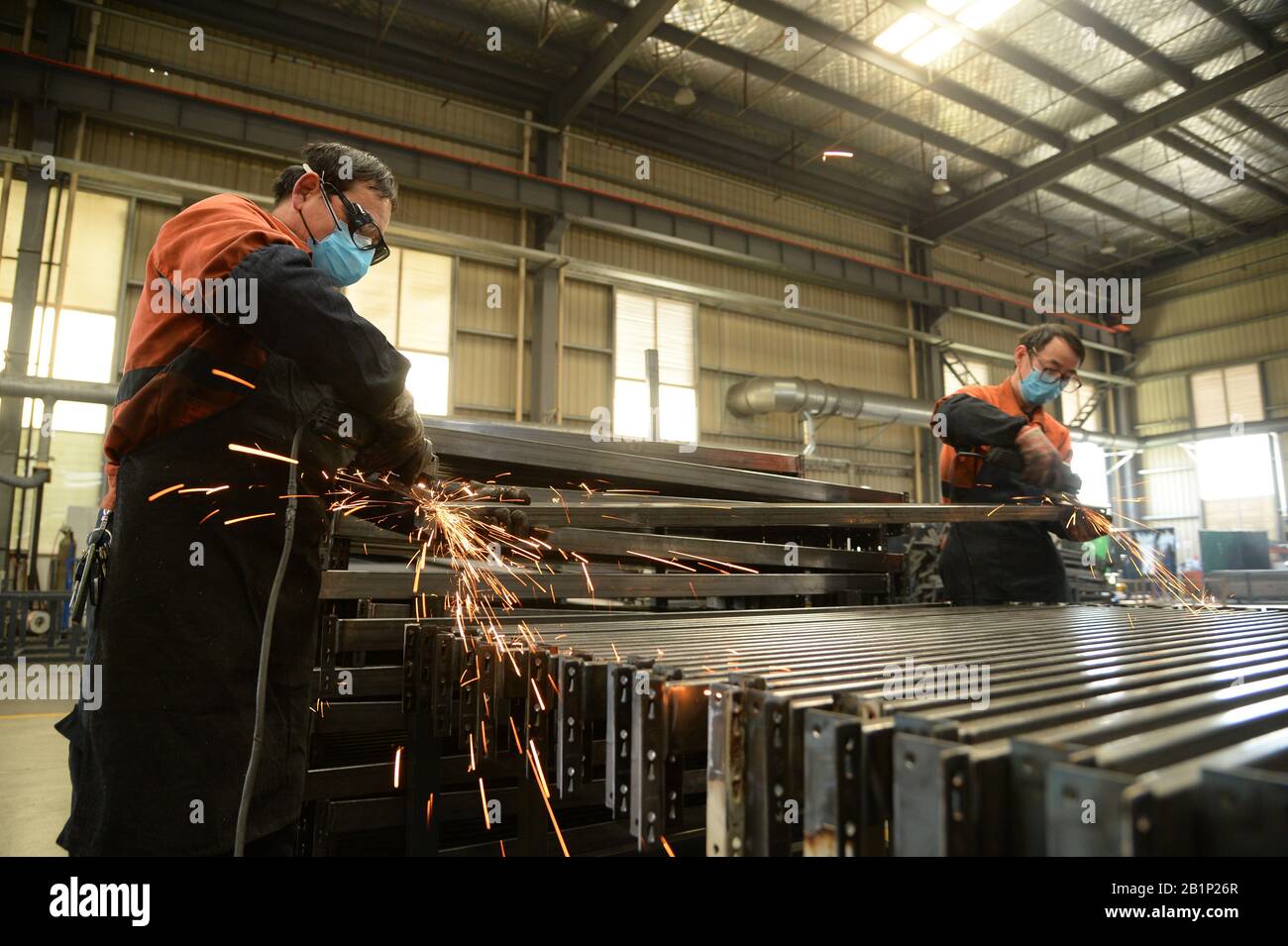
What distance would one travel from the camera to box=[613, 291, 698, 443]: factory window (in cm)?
1045

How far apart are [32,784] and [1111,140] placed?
13.6 meters

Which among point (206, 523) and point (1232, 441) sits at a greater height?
point (1232, 441)

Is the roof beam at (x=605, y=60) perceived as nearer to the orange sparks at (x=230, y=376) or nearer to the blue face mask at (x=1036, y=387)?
the blue face mask at (x=1036, y=387)

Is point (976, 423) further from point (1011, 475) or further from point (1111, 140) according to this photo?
point (1111, 140)

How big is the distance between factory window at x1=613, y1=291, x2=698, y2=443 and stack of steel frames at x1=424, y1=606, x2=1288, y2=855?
8.84m

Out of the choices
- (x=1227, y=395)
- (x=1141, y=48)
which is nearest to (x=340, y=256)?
(x=1141, y=48)

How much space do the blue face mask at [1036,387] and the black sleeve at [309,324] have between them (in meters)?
3.00

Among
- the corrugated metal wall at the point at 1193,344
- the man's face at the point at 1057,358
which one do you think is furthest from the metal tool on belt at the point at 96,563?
the corrugated metal wall at the point at 1193,344

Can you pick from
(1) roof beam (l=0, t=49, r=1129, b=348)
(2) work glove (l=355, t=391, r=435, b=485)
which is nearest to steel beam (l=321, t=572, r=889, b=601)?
(2) work glove (l=355, t=391, r=435, b=485)

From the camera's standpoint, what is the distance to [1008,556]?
3230 mm

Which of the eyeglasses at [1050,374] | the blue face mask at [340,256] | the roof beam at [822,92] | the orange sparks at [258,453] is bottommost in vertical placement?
the orange sparks at [258,453]

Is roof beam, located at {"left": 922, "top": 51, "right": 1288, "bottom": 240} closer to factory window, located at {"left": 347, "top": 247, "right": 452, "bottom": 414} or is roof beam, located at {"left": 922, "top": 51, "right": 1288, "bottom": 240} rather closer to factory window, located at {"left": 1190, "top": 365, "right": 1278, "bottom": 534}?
factory window, located at {"left": 1190, "top": 365, "right": 1278, "bottom": 534}

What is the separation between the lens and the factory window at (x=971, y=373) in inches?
538
